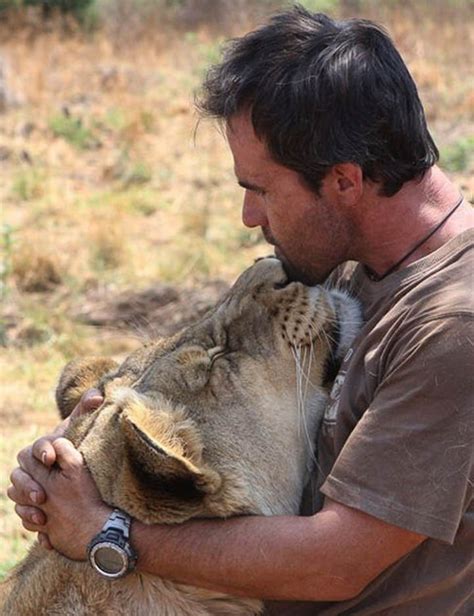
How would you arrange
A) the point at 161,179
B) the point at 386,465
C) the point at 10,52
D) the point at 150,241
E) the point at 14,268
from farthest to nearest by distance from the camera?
the point at 10,52
the point at 161,179
the point at 150,241
the point at 14,268
the point at 386,465

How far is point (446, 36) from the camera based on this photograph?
16.5 metres

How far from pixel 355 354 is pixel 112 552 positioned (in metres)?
0.80

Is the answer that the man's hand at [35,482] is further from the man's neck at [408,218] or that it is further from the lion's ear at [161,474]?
the man's neck at [408,218]

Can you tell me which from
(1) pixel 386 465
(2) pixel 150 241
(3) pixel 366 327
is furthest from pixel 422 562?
(2) pixel 150 241

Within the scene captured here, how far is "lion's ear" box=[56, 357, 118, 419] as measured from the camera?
3.86 m

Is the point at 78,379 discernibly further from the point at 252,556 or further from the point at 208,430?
the point at 252,556

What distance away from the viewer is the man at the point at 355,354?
2.85 meters

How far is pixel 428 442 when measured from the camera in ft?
9.32

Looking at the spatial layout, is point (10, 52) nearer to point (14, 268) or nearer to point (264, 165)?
point (14, 268)

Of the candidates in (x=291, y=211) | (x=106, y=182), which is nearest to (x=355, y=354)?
(x=291, y=211)

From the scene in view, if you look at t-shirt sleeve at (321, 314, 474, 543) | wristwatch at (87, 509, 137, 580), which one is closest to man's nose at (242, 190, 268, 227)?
t-shirt sleeve at (321, 314, 474, 543)

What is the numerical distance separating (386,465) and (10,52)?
54.6 ft

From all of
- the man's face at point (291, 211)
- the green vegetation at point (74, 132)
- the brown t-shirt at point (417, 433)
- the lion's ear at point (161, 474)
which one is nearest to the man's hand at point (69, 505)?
the lion's ear at point (161, 474)

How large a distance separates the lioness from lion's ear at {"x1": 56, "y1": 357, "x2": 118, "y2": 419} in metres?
0.35
